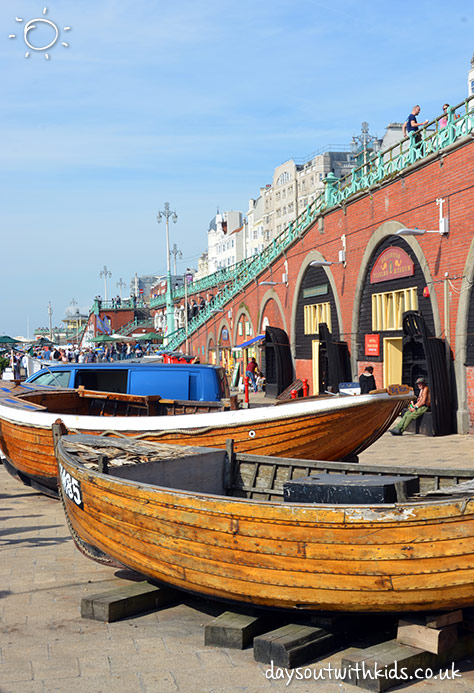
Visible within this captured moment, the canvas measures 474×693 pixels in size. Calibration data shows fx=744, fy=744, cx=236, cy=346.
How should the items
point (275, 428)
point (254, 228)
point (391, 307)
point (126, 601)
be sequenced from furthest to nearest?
1. point (254, 228)
2. point (391, 307)
3. point (275, 428)
4. point (126, 601)

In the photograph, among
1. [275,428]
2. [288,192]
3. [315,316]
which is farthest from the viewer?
[288,192]

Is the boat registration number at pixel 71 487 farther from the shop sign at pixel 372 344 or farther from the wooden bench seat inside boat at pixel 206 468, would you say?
the shop sign at pixel 372 344

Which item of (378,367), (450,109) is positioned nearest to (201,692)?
(450,109)

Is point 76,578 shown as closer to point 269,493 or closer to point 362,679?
point 269,493

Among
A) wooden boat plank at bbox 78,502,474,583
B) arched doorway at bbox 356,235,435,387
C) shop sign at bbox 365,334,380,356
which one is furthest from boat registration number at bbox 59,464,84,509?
shop sign at bbox 365,334,380,356

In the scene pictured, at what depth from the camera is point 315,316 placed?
2967cm

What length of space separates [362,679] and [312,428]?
18.7 ft

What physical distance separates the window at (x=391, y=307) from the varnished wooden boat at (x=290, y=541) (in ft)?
45.8

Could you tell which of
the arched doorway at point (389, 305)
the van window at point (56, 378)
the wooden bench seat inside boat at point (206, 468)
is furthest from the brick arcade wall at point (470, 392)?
the wooden bench seat inside boat at point (206, 468)

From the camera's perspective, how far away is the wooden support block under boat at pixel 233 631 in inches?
229

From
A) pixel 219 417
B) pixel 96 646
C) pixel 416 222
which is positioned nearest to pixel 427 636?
pixel 96 646

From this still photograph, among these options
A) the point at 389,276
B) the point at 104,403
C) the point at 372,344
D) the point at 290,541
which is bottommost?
the point at 290,541

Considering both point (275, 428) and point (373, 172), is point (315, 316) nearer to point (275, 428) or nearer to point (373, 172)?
point (373, 172)

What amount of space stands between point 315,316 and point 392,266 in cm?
800
